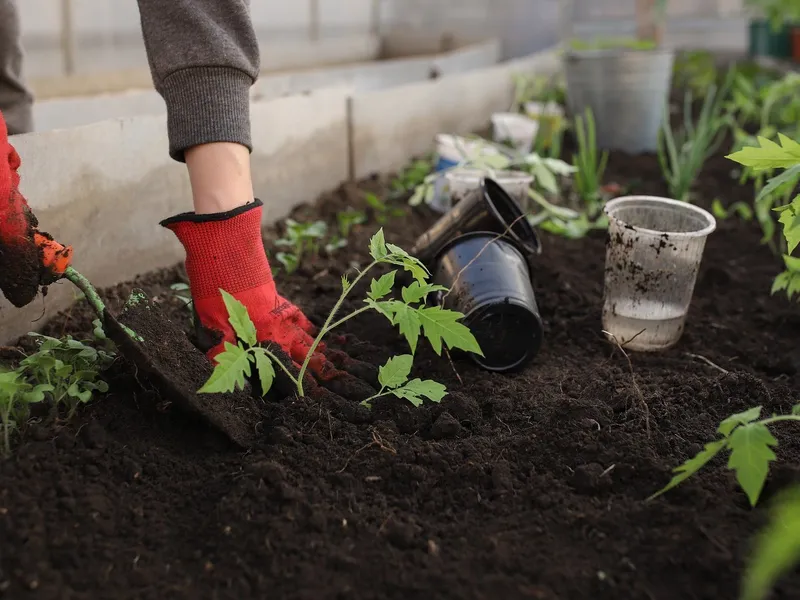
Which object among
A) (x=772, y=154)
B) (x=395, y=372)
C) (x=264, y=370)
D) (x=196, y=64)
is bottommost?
(x=395, y=372)

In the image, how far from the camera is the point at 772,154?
1172 mm

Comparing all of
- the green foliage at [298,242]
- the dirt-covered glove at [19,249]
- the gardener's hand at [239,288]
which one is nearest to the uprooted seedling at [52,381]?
the dirt-covered glove at [19,249]

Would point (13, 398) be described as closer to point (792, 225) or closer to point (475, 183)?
point (792, 225)

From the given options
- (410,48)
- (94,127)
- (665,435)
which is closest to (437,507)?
(665,435)

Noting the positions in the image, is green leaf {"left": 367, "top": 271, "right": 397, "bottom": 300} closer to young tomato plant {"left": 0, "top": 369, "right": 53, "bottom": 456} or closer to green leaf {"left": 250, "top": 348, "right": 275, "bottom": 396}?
green leaf {"left": 250, "top": 348, "right": 275, "bottom": 396}

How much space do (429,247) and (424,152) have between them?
1779 mm

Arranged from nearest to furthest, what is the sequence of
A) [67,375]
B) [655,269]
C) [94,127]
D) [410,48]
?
[67,375] < [655,269] < [94,127] < [410,48]

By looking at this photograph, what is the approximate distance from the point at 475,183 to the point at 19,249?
144 cm

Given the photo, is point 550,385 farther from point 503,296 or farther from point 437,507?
point 437,507

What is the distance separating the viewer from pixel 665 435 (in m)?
1.32

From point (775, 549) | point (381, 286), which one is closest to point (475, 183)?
point (381, 286)

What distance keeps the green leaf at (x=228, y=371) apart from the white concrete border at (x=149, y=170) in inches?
29.4

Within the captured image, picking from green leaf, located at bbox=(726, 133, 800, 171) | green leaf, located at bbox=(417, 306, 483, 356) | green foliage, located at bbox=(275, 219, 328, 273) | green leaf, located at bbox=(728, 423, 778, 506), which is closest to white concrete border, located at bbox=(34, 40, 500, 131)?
green foliage, located at bbox=(275, 219, 328, 273)

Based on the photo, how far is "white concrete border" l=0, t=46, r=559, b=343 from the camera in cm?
169
